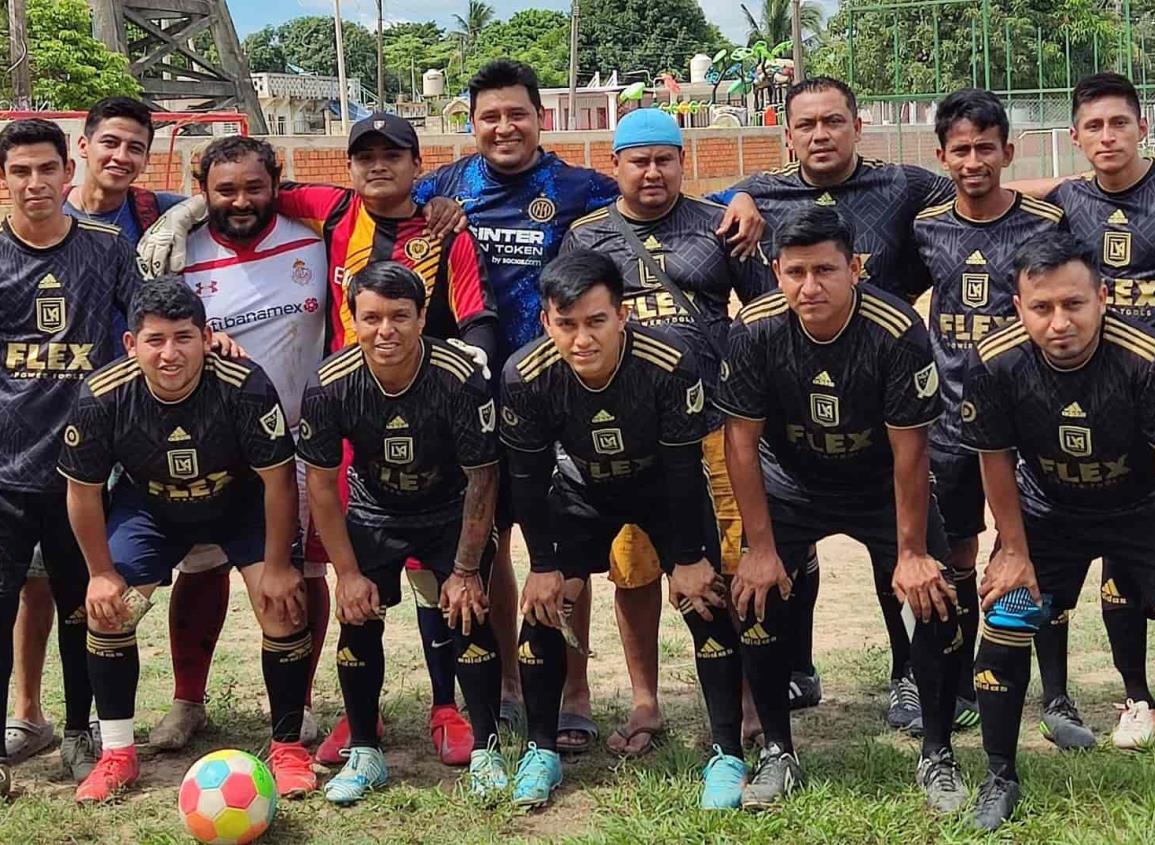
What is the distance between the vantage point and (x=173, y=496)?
5352 mm

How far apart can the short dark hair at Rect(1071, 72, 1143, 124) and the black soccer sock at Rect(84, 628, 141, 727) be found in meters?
4.42

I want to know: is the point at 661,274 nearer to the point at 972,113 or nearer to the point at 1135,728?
A: the point at 972,113

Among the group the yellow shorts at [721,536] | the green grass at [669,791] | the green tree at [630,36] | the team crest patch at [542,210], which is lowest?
the green grass at [669,791]

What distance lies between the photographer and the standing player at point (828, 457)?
491 centimetres

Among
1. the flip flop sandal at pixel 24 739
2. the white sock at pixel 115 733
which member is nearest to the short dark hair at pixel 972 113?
the white sock at pixel 115 733

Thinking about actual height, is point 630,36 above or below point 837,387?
above

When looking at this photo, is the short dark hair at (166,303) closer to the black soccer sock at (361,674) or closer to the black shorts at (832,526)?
the black soccer sock at (361,674)

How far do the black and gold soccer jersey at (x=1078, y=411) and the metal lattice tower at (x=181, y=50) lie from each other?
38781mm

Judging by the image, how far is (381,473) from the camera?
535 centimetres

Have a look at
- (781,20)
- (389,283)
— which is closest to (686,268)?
(389,283)

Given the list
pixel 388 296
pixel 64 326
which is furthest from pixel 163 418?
pixel 388 296

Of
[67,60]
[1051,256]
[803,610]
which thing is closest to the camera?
[1051,256]

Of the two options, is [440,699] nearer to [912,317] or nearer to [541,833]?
[541,833]

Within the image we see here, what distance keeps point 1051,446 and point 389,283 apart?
240cm
